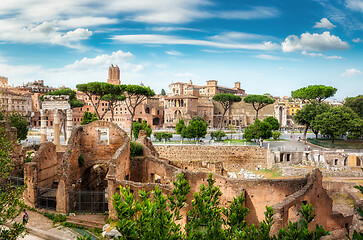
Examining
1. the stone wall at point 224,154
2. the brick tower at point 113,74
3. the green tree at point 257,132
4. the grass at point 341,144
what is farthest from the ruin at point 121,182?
the brick tower at point 113,74

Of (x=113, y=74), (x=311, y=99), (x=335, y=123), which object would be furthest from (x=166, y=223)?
(x=113, y=74)

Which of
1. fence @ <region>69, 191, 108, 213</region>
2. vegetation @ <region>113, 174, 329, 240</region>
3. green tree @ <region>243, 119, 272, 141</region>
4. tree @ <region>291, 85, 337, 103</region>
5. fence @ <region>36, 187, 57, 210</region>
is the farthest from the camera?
tree @ <region>291, 85, 337, 103</region>

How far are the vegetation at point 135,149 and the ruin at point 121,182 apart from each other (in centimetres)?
40

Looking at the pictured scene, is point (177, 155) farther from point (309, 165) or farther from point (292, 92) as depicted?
point (292, 92)

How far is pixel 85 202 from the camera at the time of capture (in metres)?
16.8

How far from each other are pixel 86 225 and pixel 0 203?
20.0 ft

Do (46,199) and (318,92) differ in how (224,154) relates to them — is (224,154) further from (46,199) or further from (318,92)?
(318,92)

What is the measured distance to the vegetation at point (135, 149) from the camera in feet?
63.5

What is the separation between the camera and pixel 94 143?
18.7m

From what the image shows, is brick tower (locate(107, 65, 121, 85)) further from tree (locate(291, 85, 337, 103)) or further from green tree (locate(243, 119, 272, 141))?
green tree (locate(243, 119, 272, 141))

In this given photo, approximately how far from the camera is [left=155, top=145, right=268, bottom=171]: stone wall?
33000 millimetres

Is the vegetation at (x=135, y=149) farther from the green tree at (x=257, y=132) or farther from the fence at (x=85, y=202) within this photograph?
the green tree at (x=257, y=132)

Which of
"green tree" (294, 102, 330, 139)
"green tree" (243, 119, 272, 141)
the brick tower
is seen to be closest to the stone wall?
"green tree" (243, 119, 272, 141)

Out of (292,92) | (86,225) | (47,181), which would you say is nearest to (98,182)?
(47,181)
